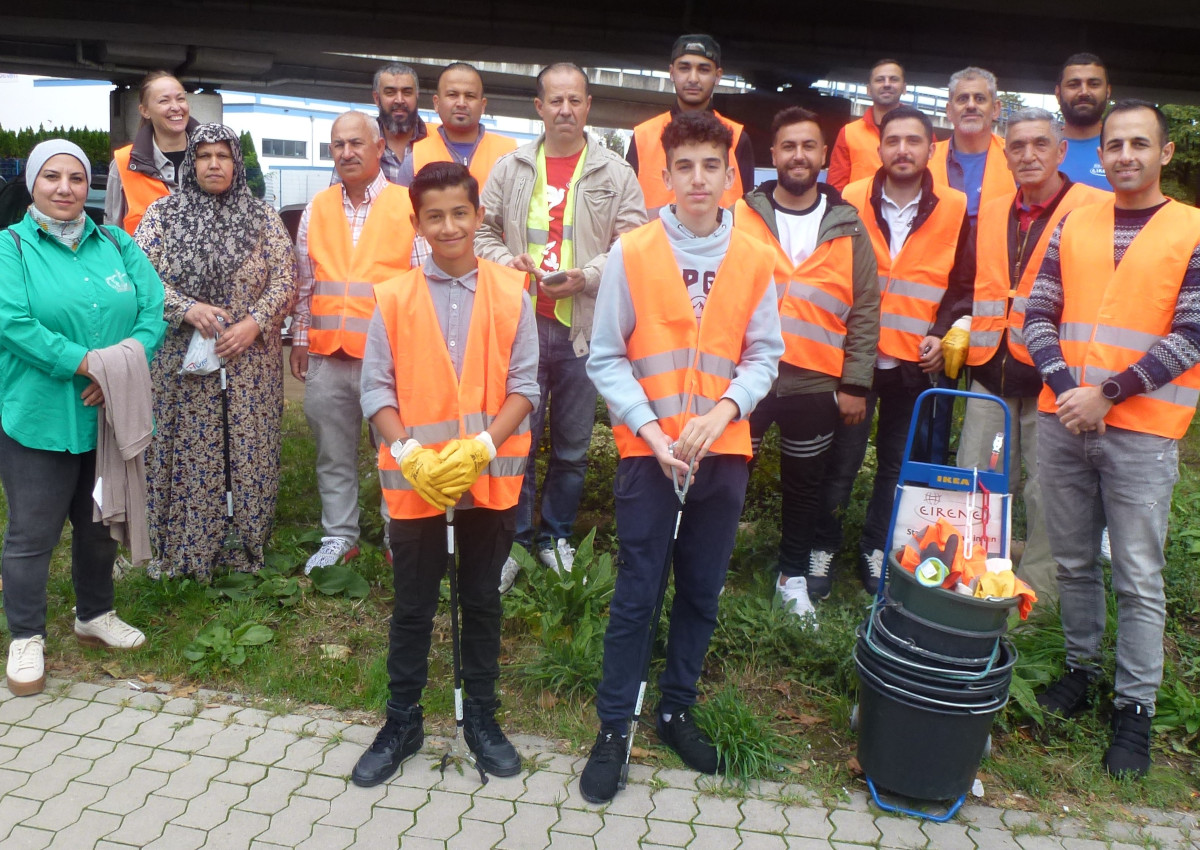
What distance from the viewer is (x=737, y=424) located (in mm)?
3398

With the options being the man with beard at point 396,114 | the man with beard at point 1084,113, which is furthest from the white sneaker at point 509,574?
the man with beard at point 1084,113

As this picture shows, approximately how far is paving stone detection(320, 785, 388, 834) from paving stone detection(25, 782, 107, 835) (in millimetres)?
671

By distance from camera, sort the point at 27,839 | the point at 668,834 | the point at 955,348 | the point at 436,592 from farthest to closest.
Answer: the point at 955,348 → the point at 436,592 → the point at 668,834 → the point at 27,839

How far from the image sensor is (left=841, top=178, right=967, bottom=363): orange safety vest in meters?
4.60

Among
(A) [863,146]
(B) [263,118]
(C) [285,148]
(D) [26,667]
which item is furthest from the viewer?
(C) [285,148]

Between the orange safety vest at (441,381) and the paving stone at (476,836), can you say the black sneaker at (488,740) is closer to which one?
the paving stone at (476,836)

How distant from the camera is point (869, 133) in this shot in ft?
18.2

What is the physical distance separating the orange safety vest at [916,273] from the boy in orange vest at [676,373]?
140cm

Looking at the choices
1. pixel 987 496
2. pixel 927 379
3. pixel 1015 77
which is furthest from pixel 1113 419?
pixel 1015 77

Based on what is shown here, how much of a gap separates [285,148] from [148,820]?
32.7 meters

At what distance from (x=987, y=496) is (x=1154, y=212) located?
1188mm

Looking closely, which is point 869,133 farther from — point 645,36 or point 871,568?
point 645,36

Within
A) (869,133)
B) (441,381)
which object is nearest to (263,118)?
(869,133)

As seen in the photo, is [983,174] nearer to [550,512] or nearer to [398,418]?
[550,512]
